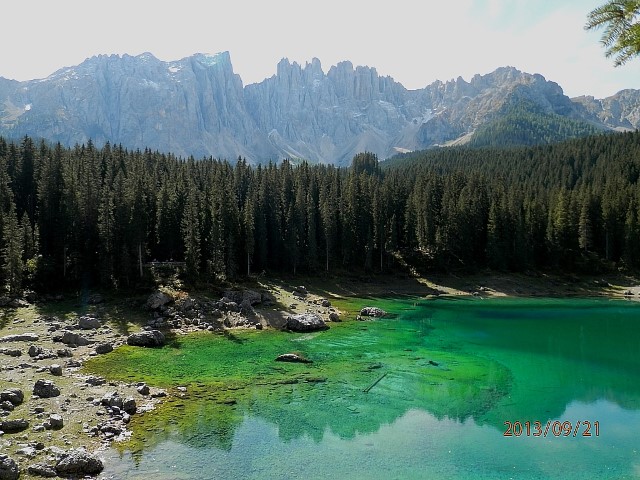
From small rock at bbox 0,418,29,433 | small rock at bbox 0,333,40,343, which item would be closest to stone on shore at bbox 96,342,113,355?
small rock at bbox 0,333,40,343

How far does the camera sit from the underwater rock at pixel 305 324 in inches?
1969

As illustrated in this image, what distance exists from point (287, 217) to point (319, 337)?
45.4m

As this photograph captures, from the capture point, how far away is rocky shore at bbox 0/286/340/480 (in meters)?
19.2

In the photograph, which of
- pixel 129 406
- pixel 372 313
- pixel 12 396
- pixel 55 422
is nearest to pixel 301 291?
pixel 372 313

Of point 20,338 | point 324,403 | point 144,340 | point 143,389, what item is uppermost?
point 143,389

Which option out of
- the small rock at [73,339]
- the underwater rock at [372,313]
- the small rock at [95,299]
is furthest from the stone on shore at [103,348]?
the underwater rock at [372,313]

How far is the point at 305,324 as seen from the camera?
50.2 m

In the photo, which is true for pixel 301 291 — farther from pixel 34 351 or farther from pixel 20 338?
pixel 34 351

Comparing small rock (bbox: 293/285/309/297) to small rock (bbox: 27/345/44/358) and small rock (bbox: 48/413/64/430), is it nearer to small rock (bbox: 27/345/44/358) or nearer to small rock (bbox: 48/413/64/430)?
small rock (bbox: 27/345/44/358)

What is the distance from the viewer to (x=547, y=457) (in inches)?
821

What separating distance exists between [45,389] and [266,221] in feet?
212

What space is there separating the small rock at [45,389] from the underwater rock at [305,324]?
2713 cm

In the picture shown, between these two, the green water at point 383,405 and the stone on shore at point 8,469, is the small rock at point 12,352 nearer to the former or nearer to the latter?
the green water at point 383,405
